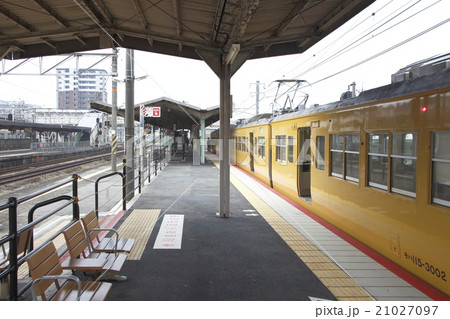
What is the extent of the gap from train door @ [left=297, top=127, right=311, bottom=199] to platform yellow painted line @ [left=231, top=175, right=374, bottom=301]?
4.93ft

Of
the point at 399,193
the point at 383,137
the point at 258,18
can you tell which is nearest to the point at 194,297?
the point at 399,193

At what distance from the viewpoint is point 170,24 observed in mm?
6773

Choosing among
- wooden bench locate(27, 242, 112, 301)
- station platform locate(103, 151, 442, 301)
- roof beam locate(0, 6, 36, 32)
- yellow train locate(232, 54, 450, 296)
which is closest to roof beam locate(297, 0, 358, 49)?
yellow train locate(232, 54, 450, 296)

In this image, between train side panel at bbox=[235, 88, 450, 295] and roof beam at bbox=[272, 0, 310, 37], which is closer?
train side panel at bbox=[235, 88, 450, 295]

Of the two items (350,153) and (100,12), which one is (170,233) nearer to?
(350,153)

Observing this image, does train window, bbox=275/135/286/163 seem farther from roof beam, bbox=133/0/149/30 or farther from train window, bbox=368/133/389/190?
roof beam, bbox=133/0/149/30

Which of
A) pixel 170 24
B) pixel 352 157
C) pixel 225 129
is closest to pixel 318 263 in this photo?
pixel 352 157

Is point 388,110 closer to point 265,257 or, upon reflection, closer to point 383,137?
point 383,137

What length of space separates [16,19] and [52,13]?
0.73 meters

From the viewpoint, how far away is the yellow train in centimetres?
370

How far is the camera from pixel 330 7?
596cm

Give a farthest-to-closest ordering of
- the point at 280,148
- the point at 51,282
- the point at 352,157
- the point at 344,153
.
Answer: the point at 280,148 → the point at 344,153 → the point at 352,157 → the point at 51,282

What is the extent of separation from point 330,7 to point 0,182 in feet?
48.1

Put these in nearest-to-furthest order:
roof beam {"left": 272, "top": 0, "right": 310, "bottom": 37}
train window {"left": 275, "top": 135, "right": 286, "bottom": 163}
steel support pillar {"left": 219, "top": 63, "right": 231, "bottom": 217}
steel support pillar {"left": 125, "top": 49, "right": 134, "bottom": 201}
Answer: roof beam {"left": 272, "top": 0, "right": 310, "bottom": 37}
steel support pillar {"left": 219, "top": 63, "right": 231, "bottom": 217}
steel support pillar {"left": 125, "top": 49, "right": 134, "bottom": 201}
train window {"left": 275, "top": 135, "right": 286, "bottom": 163}
